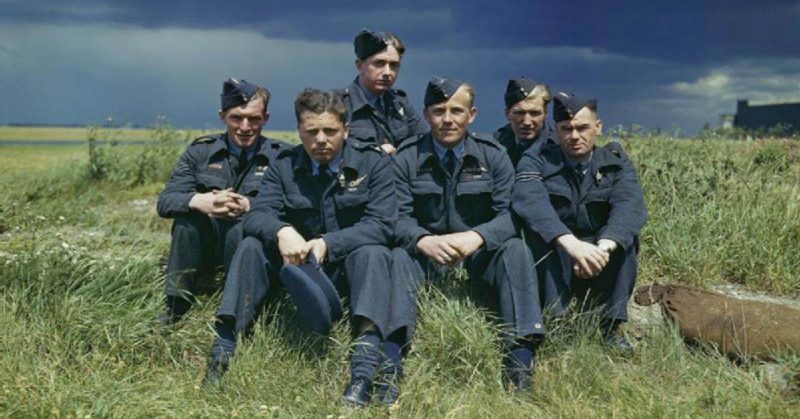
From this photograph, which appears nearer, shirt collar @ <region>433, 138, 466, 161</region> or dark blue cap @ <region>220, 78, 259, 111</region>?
shirt collar @ <region>433, 138, 466, 161</region>

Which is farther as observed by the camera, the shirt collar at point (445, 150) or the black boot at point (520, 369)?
the shirt collar at point (445, 150)

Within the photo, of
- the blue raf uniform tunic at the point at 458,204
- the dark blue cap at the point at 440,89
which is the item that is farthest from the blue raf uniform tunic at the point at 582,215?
the dark blue cap at the point at 440,89

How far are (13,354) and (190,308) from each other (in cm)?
97

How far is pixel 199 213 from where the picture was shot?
4562 mm

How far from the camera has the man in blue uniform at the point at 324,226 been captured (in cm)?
402

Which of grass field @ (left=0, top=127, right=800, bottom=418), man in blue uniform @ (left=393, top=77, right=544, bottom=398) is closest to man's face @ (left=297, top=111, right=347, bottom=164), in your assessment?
man in blue uniform @ (left=393, top=77, right=544, bottom=398)

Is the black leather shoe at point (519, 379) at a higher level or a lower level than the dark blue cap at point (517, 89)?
lower

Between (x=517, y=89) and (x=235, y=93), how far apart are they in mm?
1748

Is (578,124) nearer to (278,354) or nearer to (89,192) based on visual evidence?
(278,354)

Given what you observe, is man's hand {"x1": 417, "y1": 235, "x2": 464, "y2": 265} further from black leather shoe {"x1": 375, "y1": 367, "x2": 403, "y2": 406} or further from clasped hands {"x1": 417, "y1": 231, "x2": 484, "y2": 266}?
black leather shoe {"x1": 375, "y1": 367, "x2": 403, "y2": 406}

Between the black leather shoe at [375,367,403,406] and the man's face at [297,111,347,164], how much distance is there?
120cm

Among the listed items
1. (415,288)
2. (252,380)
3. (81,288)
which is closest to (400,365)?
(415,288)

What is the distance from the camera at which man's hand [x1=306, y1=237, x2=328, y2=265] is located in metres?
4.09

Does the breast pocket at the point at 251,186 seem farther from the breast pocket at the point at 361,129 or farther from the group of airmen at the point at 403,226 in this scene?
the breast pocket at the point at 361,129
